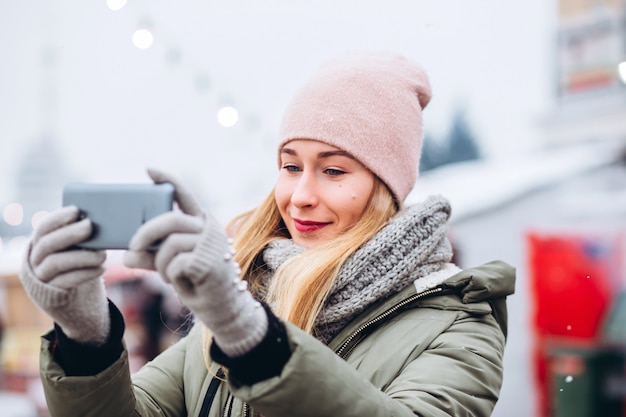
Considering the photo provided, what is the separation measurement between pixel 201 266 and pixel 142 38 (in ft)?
4.53

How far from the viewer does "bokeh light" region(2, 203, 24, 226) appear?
5715 mm

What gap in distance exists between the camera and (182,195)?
978 millimetres

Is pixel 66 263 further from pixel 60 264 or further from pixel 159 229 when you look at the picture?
pixel 159 229

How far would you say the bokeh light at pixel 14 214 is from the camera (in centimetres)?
Answer: 571

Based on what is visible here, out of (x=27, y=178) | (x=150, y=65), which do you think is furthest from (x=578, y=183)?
(x=27, y=178)

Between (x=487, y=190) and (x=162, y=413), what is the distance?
11.4 ft

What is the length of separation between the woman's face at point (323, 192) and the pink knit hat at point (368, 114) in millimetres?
26

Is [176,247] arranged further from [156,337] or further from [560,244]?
[156,337]

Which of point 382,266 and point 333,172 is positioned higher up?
point 333,172

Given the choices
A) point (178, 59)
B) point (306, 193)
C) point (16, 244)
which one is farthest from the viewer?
point (16, 244)

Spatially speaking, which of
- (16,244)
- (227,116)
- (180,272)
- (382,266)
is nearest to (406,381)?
(382,266)

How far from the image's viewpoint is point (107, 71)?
11.9 feet

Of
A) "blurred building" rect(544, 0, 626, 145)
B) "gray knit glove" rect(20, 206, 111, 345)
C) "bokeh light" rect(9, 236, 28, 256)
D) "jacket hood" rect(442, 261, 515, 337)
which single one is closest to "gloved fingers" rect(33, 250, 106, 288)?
"gray knit glove" rect(20, 206, 111, 345)

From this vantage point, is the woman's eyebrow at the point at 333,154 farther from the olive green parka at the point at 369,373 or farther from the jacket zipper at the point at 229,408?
the jacket zipper at the point at 229,408
